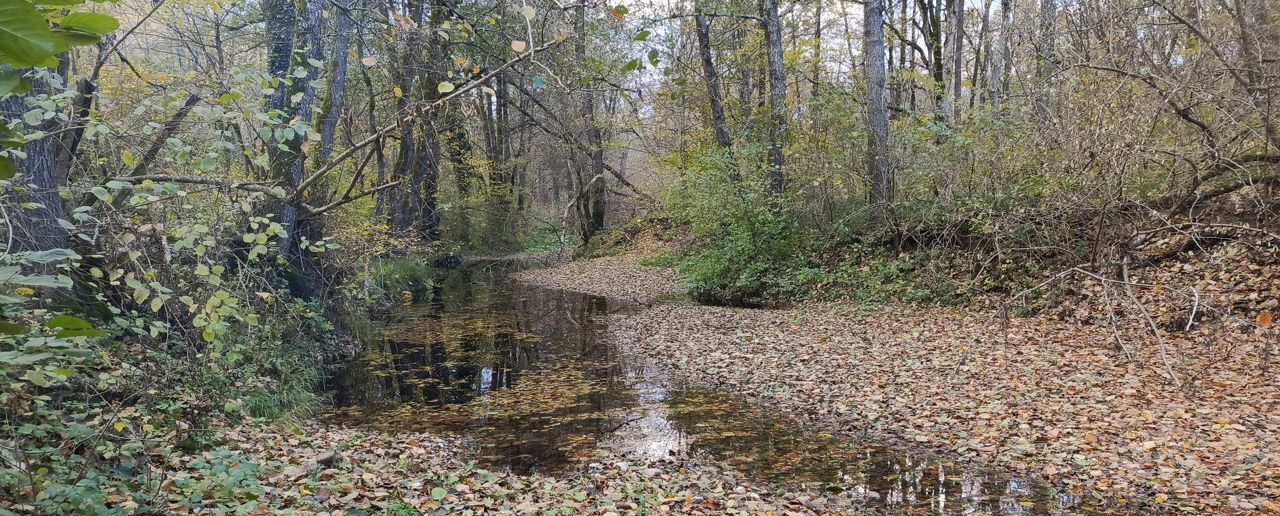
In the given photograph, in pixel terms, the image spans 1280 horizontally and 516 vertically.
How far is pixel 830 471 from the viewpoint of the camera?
19.3 ft

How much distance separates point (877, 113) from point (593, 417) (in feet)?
28.5

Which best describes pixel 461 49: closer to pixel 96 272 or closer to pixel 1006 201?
pixel 1006 201

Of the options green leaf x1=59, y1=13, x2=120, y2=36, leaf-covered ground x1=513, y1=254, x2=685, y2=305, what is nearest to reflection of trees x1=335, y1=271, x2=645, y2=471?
leaf-covered ground x1=513, y1=254, x2=685, y2=305

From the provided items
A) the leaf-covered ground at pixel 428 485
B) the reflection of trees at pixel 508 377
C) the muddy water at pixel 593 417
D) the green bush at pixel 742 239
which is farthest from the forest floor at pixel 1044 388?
the green bush at pixel 742 239

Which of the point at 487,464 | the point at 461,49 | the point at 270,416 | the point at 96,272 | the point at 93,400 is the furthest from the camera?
the point at 461,49

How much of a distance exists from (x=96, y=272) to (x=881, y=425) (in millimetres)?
6431

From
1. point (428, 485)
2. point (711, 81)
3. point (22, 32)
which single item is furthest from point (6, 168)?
point (711, 81)

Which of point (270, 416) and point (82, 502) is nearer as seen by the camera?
point (82, 502)

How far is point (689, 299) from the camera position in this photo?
16328mm

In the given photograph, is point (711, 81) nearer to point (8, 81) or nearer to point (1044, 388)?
point (1044, 388)

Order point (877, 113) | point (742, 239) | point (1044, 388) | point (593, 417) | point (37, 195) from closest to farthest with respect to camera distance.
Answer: point (37, 195)
point (1044, 388)
point (593, 417)
point (877, 113)
point (742, 239)

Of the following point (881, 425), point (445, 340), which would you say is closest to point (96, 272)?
point (881, 425)

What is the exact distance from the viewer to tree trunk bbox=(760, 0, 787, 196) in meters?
15.1

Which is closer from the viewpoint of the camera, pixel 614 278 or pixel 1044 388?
pixel 1044 388
